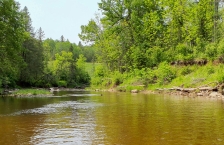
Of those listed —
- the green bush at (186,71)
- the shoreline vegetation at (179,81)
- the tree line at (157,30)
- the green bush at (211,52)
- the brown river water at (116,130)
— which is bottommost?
the brown river water at (116,130)

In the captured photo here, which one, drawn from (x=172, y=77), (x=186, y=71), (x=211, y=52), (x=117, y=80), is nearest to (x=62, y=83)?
(x=117, y=80)

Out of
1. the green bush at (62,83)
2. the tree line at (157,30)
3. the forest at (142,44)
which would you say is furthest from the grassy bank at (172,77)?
the green bush at (62,83)

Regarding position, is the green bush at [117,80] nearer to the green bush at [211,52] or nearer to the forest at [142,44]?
the forest at [142,44]

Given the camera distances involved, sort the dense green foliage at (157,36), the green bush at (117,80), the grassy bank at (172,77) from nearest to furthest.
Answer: the grassy bank at (172,77), the dense green foliage at (157,36), the green bush at (117,80)

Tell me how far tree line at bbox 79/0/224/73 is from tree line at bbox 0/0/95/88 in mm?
16151

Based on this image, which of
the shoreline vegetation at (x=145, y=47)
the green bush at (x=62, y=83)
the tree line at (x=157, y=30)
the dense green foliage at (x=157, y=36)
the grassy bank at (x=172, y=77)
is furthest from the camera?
the green bush at (x=62, y=83)

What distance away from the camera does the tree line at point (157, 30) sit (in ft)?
147

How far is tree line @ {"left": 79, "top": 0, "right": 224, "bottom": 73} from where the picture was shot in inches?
1761

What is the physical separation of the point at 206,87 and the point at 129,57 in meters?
29.3

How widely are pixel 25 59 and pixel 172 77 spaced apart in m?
32.5

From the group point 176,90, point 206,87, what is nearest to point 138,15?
point 176,90

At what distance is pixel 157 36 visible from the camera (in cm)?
5544

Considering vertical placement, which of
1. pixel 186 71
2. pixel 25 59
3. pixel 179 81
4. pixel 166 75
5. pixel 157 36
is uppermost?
pixel 157 36

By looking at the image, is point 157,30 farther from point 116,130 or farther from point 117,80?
point 116,130
